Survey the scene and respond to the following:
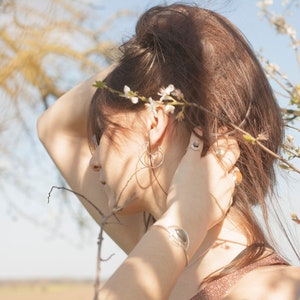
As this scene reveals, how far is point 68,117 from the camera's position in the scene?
2521 mm

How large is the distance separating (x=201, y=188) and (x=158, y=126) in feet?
0.75

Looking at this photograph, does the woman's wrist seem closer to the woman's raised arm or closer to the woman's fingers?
the woman's fingers

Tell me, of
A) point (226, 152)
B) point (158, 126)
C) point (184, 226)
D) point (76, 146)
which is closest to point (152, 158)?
point (158, 126)

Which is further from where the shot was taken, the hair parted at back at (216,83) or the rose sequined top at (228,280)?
the hair parted at back at (216,83)

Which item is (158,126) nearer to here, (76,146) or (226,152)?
(226,152)

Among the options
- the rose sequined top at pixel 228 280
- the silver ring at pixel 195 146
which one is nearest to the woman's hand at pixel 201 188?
the silver ring at pixel 195 146

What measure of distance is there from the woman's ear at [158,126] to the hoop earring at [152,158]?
0.9 inches

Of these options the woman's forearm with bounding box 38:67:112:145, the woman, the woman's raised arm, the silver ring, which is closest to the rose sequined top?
the woman

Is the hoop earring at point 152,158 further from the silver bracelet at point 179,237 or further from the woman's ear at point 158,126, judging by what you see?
the silver bracelet at point 179,237

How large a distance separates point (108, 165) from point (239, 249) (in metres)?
0.37

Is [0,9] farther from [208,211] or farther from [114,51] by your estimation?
[208,211]

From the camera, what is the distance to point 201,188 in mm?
1684

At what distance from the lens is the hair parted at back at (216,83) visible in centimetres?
183

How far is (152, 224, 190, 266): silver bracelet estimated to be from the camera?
1.55m
